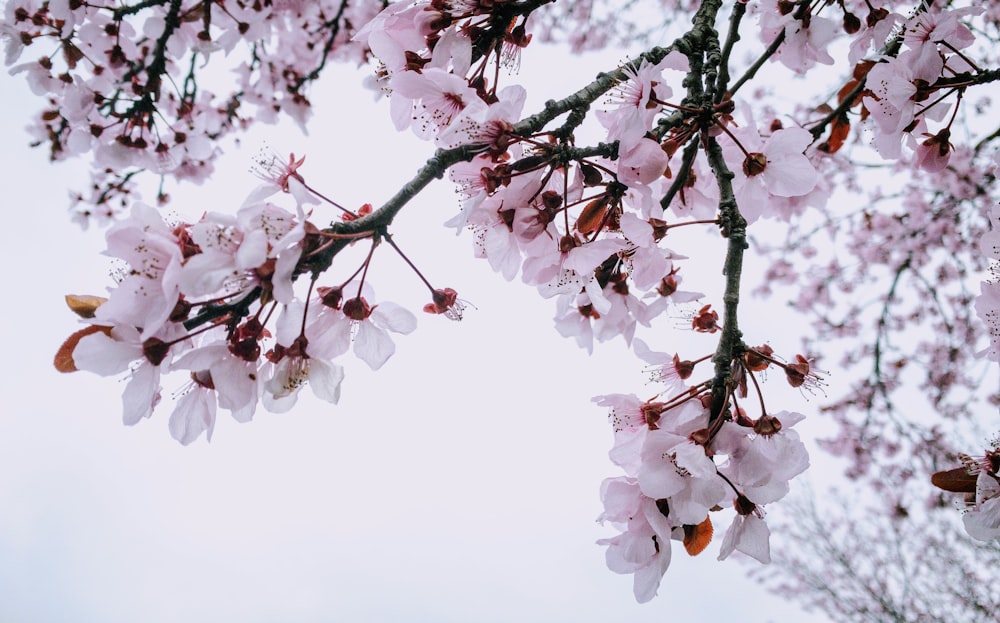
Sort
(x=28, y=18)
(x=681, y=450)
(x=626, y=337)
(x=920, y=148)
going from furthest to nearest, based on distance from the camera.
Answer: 1. (x=28, y=18)
2. (x=626, y=337)
3. (x=920, y=148)
4. (x=681, y=450)

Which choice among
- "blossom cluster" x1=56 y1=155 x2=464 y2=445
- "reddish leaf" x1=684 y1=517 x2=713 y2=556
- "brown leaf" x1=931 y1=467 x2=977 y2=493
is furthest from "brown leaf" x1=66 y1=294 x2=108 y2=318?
"brown leaf" x1=931 y1=467 x2=977 y2=493

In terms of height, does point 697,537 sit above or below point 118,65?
below

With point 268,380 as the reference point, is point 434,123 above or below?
above

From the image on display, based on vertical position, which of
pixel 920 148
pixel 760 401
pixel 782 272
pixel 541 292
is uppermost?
pixel 782 272

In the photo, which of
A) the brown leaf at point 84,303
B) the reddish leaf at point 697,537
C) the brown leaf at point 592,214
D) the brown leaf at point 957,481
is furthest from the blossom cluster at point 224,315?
the brown leaf at point 957,481

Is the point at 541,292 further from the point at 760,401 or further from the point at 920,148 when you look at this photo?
the point at 920,148

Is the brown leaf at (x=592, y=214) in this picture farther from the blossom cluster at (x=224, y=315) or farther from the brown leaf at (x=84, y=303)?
the brown leaf at (x=84, y=303)

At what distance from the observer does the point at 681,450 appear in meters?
0.95

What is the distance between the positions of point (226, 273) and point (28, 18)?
2738 millimetres

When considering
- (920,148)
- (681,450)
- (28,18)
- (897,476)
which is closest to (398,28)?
(681,450)

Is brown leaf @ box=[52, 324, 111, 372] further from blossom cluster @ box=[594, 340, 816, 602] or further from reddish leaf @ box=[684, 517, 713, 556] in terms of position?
reddish leaf @ box=[684, 517, 713, 556]

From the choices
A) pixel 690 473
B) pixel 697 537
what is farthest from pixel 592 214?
pixel 697 537

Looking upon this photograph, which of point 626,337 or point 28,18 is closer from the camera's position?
point 626,337

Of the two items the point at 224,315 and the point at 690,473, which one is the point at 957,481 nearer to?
the point at 690,473
